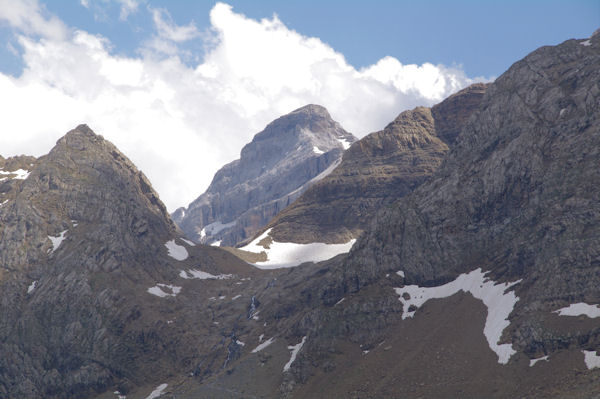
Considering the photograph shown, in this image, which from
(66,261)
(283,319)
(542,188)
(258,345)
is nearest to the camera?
(542,188)

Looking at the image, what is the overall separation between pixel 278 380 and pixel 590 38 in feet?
401

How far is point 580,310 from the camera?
85.9m

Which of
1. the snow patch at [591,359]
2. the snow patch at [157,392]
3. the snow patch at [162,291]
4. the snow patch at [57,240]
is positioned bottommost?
the snow patch at [591,359]

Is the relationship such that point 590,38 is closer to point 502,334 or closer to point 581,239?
point 581,239

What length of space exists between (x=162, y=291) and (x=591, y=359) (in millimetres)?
127264

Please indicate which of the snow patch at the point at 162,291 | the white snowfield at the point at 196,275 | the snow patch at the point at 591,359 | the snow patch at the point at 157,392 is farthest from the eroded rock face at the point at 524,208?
the white snowfield at the point at 196,275

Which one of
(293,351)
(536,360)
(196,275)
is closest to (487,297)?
(536,360)

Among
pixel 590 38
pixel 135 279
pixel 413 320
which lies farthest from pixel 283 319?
pixel 590 38

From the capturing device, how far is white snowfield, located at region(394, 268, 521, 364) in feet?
303

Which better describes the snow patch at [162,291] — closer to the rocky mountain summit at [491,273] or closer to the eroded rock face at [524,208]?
the rocky mountain summit at [491,273]

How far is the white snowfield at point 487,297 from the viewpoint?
92325 mm

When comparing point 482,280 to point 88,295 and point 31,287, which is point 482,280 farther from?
point 31,287

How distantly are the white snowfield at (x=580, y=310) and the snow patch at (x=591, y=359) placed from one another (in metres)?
7.66

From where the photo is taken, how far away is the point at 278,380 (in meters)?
112
